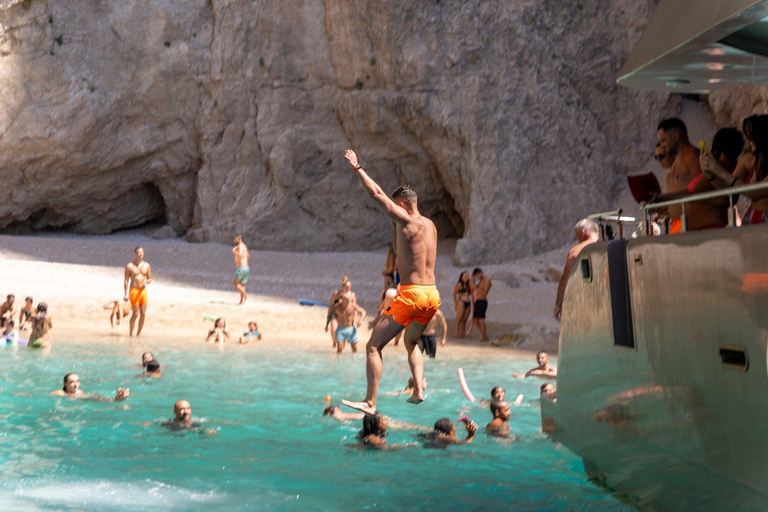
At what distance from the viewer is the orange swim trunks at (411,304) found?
23.2ft

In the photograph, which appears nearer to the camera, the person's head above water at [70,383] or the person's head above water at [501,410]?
the person's head above water at [501,410]

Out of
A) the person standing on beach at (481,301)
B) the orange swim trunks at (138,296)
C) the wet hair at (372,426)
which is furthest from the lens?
the person standing on beach at (481,301)

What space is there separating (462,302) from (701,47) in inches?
515

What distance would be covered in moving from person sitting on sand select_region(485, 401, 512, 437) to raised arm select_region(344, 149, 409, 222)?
3367mm

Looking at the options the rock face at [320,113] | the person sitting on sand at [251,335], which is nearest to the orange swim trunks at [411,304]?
the person sitting on sand at [251,335]

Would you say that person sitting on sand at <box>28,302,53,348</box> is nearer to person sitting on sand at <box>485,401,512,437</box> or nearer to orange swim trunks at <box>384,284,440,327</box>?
person sitting on sand at <box>485,401,512,437</box>

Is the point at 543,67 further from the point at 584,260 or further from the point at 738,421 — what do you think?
the point at 738,421

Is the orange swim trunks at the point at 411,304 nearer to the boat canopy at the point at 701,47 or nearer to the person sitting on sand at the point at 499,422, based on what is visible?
the boat canopy at the point at 701,47

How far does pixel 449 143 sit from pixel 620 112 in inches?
260

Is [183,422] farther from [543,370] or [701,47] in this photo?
[701,47]

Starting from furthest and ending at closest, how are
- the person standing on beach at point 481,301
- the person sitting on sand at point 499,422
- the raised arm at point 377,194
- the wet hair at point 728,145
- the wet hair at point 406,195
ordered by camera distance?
the person standing on beach at point 481,301 < the person sitting on sand at point 499,422 < the wet hair at point 406,195 < the raised arm at point 377,194 < the wet hair at point 728,145

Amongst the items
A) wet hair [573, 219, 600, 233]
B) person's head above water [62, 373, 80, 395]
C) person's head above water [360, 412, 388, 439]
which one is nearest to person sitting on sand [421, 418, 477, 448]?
person's head above water [360, 412, 388, 439]

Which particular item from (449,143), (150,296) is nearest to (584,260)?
(150,296)

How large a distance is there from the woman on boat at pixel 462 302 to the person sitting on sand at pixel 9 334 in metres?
8.53
